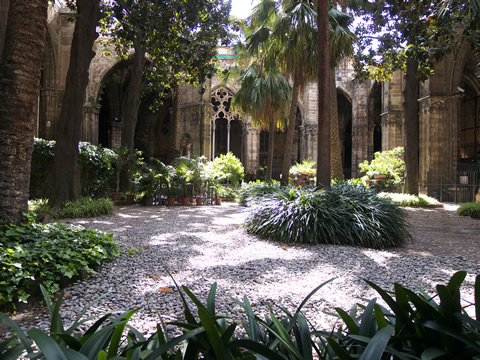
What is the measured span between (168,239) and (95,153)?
6.13m

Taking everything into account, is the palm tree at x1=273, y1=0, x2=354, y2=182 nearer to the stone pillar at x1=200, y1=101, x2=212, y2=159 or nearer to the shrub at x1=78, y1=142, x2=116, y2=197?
the shrub at x1=78, y1=142, x2=116, y2=197

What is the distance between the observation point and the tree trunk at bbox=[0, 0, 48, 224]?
11.2ft

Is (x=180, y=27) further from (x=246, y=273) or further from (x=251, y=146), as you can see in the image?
(x=251, y=146)

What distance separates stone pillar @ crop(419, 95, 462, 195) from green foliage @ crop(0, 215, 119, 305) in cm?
1618

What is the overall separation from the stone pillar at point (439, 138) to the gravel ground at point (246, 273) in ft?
37.3

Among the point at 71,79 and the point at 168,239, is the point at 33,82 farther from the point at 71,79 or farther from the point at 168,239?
the point at 71,79

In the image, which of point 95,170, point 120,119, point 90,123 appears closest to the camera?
point 95,170

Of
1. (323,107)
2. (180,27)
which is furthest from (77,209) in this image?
(323,107)

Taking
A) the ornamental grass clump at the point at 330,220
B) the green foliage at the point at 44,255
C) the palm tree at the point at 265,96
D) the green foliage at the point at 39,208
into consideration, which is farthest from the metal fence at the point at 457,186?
the green foliage at the point at 44,255

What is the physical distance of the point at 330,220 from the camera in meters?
5.34

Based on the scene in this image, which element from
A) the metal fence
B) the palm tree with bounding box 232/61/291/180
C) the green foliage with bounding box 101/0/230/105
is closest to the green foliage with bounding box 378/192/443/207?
the metal fence

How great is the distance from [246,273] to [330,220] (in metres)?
2.36

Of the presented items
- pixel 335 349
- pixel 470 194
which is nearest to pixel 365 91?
pixel 470 194

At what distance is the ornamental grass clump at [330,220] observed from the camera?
16.9 ft
